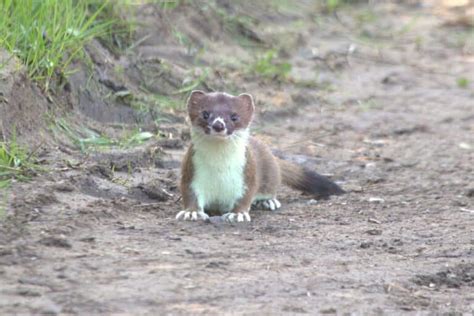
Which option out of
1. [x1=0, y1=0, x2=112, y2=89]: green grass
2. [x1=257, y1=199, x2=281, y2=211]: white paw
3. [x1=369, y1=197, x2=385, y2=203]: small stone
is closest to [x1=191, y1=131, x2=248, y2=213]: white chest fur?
[x1=257, y1=199, x2=281, y2=211]: white paw

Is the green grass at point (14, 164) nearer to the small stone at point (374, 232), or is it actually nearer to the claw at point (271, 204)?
the claw at point (271, 204)

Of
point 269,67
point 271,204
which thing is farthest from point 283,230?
point 269,67

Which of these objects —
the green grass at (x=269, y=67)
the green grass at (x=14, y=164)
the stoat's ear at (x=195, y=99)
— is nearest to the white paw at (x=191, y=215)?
the stoat's ear at (x=195, y=99)

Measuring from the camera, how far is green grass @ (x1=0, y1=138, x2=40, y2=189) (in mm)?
5551

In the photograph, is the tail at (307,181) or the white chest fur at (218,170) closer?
the white chest fur at (218,170)

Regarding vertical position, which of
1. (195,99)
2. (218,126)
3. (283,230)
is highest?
(195,99)

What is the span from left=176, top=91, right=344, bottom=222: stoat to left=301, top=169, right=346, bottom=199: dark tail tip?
2.03ft

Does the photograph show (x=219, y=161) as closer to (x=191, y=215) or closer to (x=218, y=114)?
(x=218, y=114)

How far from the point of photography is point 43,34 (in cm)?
667

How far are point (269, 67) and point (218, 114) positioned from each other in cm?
371

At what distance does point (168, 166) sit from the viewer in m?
6.82

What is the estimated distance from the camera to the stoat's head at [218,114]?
18.7 ft

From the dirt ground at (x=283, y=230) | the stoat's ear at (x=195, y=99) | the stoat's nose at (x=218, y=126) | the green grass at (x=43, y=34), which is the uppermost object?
the green grass at (x=43, y=34)

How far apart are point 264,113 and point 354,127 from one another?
0.80 m
